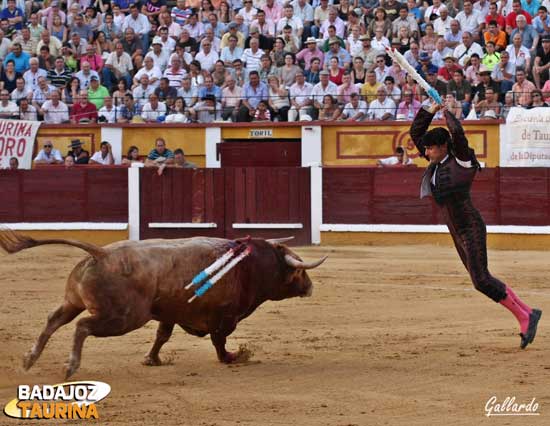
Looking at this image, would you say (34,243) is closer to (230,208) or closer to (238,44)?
(230,208)

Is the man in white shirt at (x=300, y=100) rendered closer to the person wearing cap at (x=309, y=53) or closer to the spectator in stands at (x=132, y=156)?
the person wearing cap at (x=309, y=53)

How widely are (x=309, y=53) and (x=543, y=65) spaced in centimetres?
A: 310

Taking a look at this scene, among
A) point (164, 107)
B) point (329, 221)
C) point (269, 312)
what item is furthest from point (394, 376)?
point (164, 107)

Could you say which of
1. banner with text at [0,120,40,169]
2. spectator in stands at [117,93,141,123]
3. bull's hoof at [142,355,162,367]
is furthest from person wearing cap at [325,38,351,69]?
bull's hoof at [142,355,162,367]

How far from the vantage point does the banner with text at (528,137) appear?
46.3 feet

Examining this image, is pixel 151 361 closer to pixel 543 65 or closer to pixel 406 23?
pixel 543 65

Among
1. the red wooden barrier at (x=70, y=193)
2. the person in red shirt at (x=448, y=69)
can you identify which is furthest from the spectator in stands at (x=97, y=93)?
the person in red shirt at (x=448, y=69)

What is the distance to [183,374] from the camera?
6266mm

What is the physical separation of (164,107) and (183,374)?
32.9 ft

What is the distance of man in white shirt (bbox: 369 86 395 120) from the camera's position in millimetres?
15156

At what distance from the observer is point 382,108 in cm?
1517

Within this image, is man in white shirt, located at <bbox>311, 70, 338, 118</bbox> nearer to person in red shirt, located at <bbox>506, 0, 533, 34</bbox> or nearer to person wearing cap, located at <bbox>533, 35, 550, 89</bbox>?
person in red shirt, located at <bbox>506, 0, 533, 34</bbox>

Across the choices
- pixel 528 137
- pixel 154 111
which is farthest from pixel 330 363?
pixel 154 111

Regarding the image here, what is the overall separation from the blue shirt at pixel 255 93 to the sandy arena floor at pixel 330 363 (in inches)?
218
